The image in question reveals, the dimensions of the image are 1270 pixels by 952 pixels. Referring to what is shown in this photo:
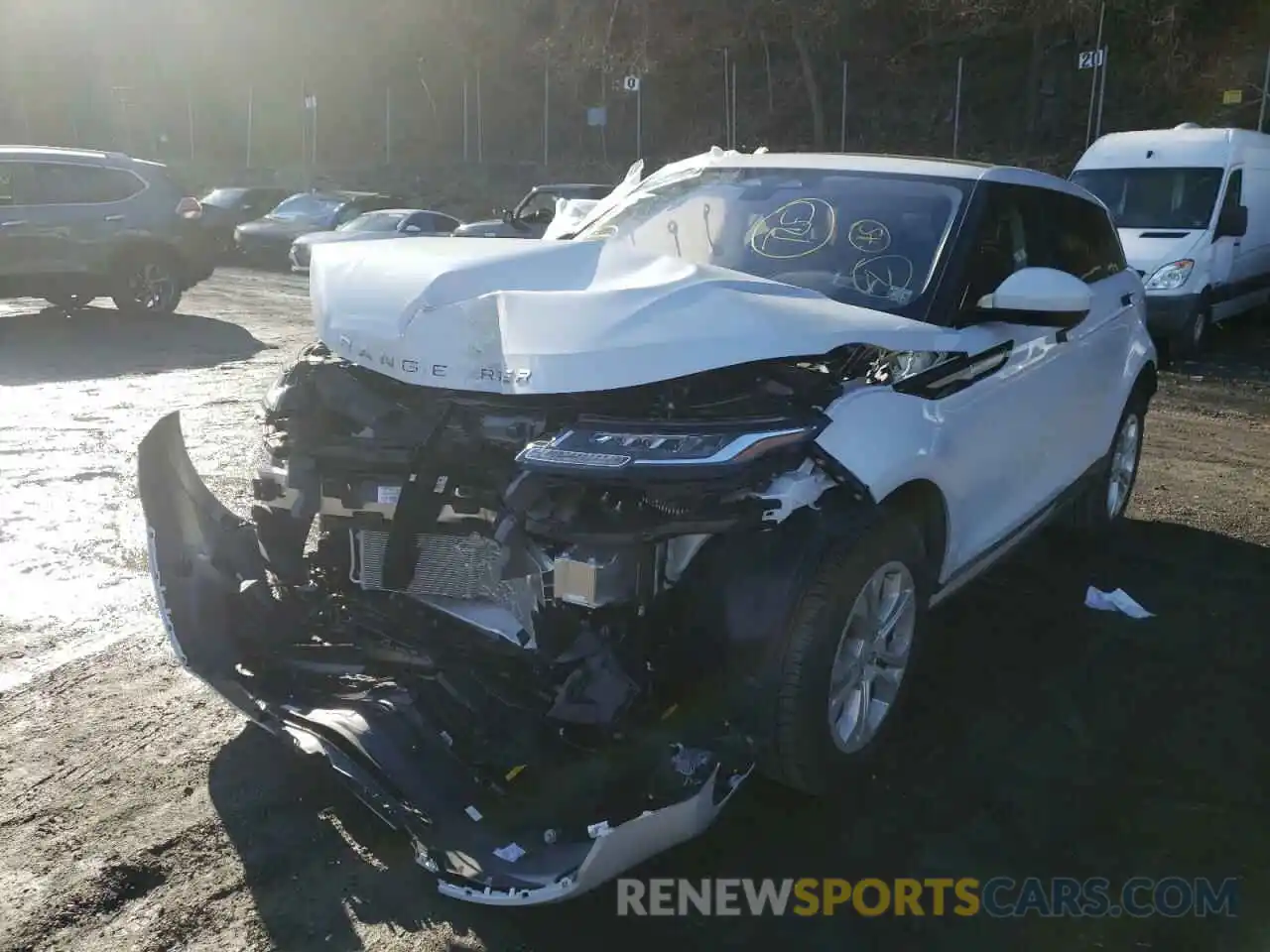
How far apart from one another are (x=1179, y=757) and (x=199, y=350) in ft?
33.4

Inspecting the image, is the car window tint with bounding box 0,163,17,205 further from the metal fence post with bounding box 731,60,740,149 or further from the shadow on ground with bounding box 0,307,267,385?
the metal fence post with bounding box 731,60,740,149

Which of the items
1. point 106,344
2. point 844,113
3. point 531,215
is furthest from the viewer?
point 844,113

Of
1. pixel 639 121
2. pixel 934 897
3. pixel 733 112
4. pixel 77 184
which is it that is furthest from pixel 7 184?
pixel 733 112

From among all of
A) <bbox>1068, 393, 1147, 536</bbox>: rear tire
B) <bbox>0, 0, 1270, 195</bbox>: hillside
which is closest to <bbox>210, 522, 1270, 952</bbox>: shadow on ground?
<bbox>1068, 393, 1147, 536</bbox>: rear tire

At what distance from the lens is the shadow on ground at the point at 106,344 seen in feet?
34.2

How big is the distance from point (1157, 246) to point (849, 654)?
1035 cm

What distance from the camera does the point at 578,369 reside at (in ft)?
10.2

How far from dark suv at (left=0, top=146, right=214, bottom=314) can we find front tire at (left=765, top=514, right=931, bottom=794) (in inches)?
486

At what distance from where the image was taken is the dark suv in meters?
13.0

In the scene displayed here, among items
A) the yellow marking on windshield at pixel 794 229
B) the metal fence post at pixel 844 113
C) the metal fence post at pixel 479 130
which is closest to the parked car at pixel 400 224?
the metal fence post at pixel 844 113

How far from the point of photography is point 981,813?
351cm

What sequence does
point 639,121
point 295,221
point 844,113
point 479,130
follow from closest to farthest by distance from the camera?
point 295,221
point 844,113
point 639,121
point 479,130

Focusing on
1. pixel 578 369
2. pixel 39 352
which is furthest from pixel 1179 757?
pixel 39 352

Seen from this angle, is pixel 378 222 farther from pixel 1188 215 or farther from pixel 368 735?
pixel 368 735
